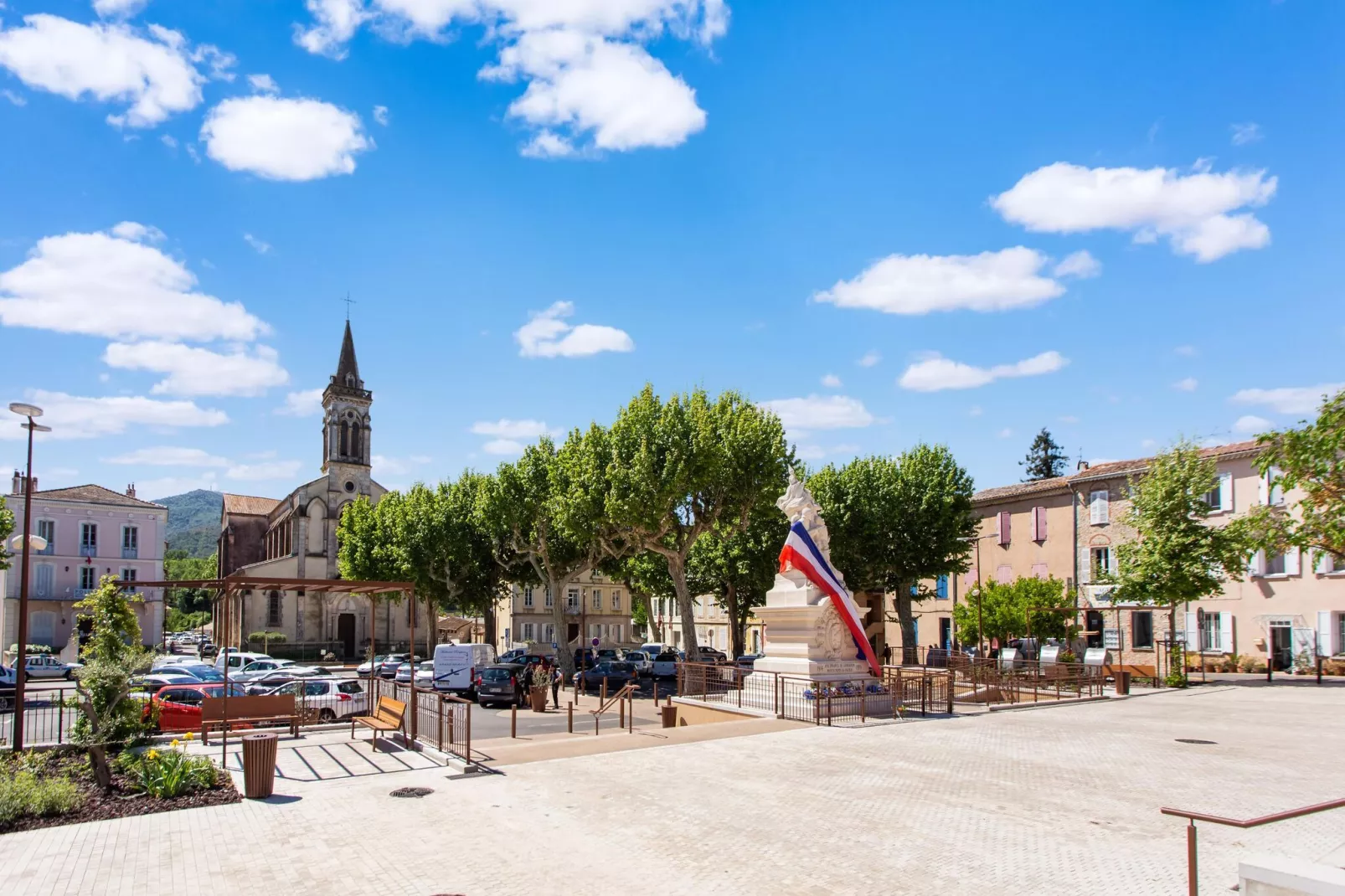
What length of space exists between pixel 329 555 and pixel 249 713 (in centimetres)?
4932

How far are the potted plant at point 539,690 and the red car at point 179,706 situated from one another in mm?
7975

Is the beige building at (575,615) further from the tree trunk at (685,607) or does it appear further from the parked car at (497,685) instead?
the parked car at (497,685)

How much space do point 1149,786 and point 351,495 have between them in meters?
59.4

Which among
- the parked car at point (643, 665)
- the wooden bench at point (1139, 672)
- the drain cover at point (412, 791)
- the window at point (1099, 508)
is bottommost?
the parked car at point (643, 665)

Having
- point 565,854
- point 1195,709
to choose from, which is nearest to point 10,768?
point 565,854

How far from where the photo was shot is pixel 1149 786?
12.5 m

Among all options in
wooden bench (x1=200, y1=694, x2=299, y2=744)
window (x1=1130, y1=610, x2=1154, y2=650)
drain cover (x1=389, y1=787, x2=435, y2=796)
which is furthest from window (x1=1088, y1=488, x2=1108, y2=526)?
drain cover (x1=389, y1=787, x2=435, y2=796)

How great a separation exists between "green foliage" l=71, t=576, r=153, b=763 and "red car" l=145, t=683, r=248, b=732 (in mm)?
2597

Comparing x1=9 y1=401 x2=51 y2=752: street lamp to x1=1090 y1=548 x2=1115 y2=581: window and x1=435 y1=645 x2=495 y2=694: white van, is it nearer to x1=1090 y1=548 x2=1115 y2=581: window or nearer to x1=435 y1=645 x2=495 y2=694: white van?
x1=435 y1=645 x2=495 y2=694: white van

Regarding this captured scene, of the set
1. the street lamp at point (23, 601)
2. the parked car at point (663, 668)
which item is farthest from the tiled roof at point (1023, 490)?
the street lamp at point (23, 601)

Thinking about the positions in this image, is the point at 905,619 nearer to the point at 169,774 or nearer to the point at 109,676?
the point at 109,676

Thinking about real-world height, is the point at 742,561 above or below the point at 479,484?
below

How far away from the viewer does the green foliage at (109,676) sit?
12781 mm

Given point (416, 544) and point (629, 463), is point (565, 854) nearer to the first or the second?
point (629, 463)
